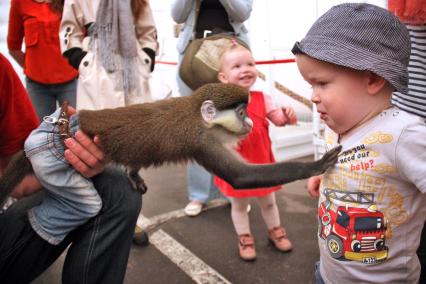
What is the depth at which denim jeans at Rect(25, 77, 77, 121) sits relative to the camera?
125 inches

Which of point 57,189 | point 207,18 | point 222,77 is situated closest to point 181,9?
point 207,18

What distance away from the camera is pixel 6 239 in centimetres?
150

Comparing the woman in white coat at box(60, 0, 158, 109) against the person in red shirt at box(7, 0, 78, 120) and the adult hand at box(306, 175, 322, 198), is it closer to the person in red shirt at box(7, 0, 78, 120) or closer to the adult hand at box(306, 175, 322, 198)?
the person in red shirt at box(7, 0, 78, 120)

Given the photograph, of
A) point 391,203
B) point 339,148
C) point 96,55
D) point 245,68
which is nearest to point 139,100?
point 96,55

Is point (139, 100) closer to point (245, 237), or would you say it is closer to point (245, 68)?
point (245, 68)

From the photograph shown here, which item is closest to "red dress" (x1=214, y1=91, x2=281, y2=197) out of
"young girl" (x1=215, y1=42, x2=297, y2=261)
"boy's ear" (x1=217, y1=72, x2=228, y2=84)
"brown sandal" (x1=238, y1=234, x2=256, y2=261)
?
"young girl" (x1=215, y1=42, x2=297, y2=261)

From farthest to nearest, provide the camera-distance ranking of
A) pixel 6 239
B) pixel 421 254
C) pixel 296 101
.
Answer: pixel 296 101 → pixel 421 254 → pixel 6 239

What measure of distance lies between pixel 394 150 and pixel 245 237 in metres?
1.49

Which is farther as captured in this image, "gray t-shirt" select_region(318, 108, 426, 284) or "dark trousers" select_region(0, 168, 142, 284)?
"dark trousers" select_region(0, 168, 142, 284)

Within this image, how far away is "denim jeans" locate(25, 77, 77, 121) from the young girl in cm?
157

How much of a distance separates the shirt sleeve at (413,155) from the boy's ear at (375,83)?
0.14 meters

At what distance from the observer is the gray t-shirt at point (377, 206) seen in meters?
1.12

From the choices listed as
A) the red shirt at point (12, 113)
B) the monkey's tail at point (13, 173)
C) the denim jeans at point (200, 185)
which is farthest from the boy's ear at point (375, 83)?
the denim jeans at point (200, 185)

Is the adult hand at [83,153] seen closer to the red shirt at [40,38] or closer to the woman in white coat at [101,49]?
Result: the woman in white coat at [101,49]
